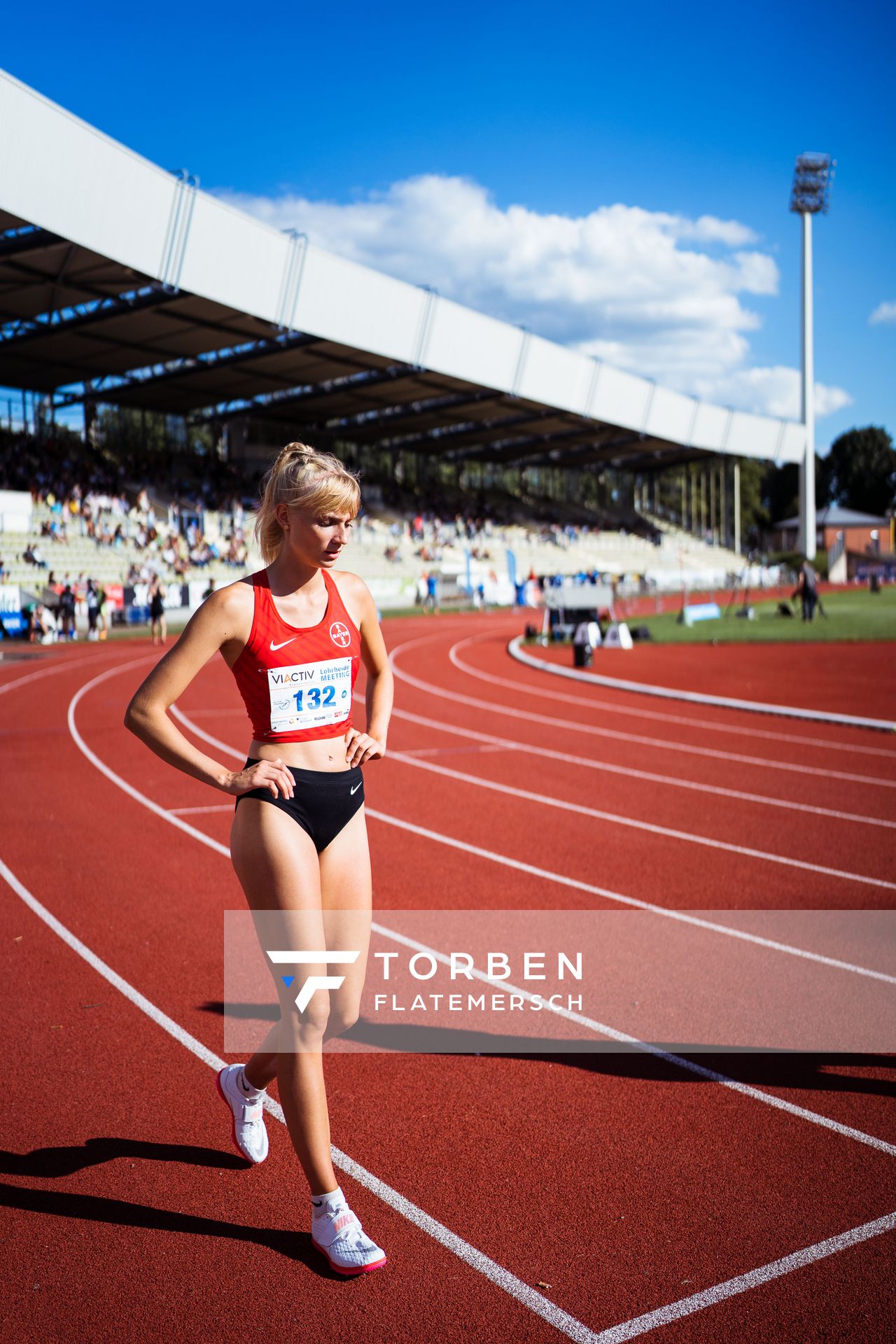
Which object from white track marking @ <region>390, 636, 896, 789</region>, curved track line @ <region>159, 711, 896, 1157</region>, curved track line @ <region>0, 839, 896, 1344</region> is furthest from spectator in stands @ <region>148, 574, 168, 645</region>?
curved track line @ <region>0, 839, 896, 1344</region>

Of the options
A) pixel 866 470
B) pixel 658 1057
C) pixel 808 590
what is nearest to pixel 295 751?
pixel 658 1057

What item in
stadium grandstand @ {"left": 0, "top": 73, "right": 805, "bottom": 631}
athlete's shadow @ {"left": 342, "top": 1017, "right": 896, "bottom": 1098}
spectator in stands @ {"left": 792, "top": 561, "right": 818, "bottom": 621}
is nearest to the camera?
athlete's shadow @ {"left": 342, "top": 1017, "right": 896, "bottom": 1098}

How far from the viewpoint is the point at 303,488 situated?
311cm

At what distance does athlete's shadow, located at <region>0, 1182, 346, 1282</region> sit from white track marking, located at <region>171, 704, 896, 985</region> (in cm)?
327

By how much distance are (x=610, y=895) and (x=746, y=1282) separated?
148 inches

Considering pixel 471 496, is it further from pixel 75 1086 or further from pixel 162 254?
pixel 75 1086

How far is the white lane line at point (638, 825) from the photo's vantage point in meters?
7.11

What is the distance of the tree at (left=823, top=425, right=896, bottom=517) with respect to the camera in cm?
10388

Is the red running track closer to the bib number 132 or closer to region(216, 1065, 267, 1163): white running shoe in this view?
region(216, 1065, 267, 1163): white running shoe

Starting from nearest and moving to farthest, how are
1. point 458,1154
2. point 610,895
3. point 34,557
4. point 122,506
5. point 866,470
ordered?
point 458,1154 < point 610,895 < point 34,557 < point 122,506 < point 866,470

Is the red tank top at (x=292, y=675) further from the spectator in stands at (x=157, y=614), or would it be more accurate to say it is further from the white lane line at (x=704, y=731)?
the spectator in stands at (x=157, y=614)

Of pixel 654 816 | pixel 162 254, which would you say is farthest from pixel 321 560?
pixel 162 254

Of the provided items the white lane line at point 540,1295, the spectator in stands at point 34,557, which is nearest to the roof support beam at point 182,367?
the spectator in stands at point 34,557

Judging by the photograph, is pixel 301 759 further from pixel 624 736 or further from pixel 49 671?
pixel 49 671
